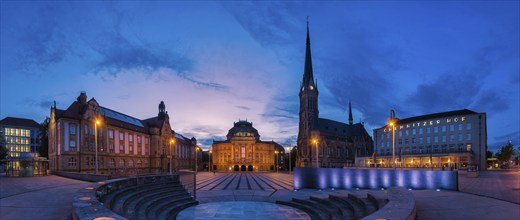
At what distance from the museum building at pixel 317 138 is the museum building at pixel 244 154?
1504cm

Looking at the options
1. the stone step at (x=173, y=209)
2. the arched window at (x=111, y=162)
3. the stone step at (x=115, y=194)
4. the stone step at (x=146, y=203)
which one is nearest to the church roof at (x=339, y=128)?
the arched window at (x=111, y=162)

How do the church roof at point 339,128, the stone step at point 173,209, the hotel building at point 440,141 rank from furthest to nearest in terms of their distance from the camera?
the church roof at point 339,128 < the hotel building at point 440,141 < the stone step at point 173,209

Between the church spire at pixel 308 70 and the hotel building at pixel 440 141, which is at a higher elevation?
the church spire at pixel 308 70

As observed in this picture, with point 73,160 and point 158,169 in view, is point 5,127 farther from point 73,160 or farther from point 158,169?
point 73,160

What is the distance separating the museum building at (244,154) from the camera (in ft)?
407

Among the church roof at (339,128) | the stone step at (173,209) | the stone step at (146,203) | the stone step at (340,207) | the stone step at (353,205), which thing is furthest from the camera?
the church roof at (339,128)

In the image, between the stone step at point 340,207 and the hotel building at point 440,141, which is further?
the hotel building at point 440,141

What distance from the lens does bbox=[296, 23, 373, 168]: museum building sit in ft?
429

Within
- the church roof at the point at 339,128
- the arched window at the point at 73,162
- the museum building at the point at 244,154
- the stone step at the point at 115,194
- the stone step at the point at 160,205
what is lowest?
the museum building at the point at 244,154

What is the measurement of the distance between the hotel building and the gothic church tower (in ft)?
82.2

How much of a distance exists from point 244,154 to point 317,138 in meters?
29.7

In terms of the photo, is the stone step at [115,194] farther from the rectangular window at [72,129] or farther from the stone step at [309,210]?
the rectangular window at [72,129]

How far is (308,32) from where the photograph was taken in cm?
15138

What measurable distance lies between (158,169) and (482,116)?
8749 centimetres
